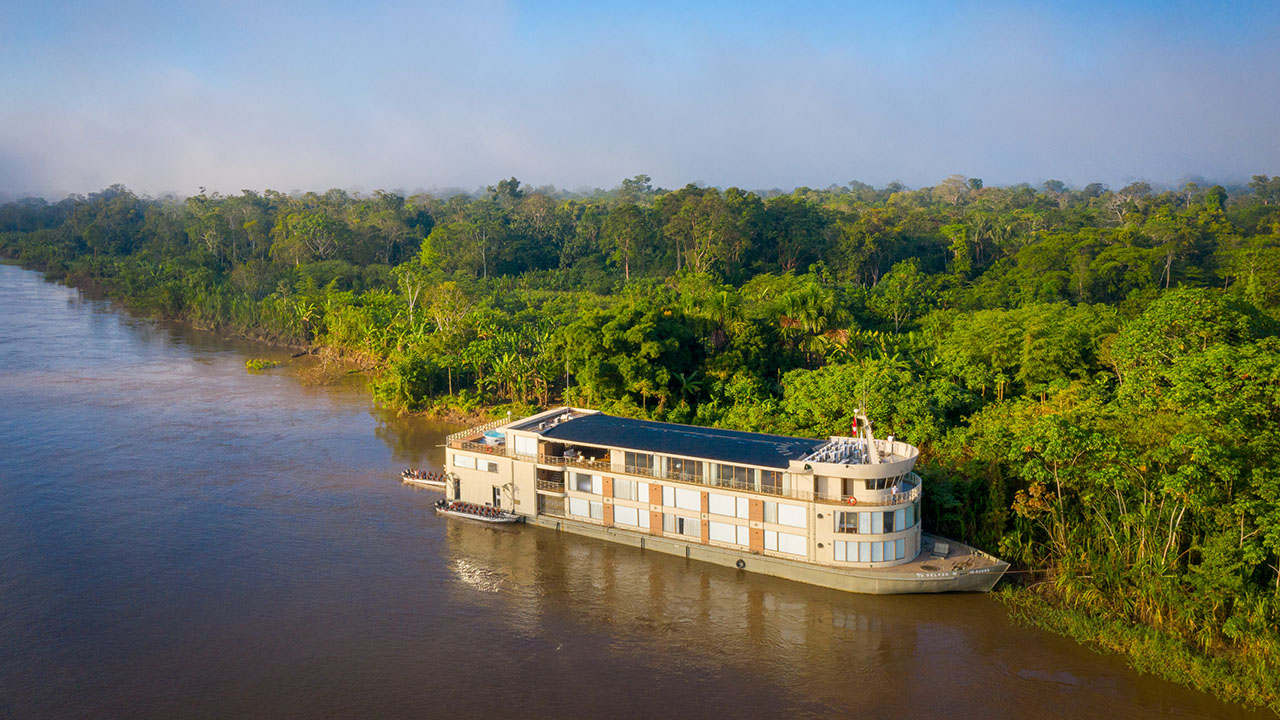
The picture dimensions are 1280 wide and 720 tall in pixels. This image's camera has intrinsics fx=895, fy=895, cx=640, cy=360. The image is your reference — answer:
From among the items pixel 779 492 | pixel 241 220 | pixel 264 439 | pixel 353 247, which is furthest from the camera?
pixel 241 220

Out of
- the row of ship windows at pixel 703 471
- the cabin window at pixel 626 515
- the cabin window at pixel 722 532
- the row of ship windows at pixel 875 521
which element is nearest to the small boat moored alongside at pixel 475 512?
the cabin window at pixel 626 515

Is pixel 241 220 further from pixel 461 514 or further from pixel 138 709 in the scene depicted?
pixel 138 709

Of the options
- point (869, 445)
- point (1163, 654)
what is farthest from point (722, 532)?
point (1163, 654)

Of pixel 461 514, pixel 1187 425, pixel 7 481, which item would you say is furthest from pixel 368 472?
pixel 1187 425

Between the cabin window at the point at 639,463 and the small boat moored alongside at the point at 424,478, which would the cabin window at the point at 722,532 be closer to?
the cabin window at the point at 639,463

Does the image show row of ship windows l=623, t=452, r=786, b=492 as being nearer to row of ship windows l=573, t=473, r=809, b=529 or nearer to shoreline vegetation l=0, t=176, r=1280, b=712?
row of ship windows l=573, t=473, r=809, b=529

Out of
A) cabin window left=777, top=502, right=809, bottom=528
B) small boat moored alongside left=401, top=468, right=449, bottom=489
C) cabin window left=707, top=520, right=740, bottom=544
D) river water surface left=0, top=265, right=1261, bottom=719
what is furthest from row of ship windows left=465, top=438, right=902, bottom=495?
small boat moored alongside left=401, top=468, right=449, bottom=489

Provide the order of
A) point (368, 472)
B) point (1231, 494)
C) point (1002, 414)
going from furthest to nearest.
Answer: point (368, 472), point (1002, 414), point (1231, 494)
